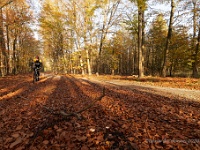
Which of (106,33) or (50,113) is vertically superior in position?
(106,33)

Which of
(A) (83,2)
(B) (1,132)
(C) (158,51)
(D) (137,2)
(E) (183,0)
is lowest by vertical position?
(B) (1,132)

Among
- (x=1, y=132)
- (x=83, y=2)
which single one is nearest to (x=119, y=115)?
(x=1, y=132)

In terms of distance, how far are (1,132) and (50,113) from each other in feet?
3.88

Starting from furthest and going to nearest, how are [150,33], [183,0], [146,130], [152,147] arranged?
1. [150,33]
2. [183,0]
3. [146,130]
4. [152,147]

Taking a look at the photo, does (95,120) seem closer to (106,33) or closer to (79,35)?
(106,33)

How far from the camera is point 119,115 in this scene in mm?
3600

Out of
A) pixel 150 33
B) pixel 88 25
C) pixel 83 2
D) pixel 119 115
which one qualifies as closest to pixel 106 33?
pixel 88 25

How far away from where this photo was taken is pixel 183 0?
52.0ft

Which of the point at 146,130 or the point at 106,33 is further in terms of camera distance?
the point at 106,33

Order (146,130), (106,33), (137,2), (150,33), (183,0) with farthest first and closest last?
(150,33)
(106,33)
(183,0)
(137,2)
(146,130)

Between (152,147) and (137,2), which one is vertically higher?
(137,2)

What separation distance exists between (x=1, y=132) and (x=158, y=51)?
35.1 meters

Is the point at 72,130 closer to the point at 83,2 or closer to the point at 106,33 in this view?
the point at 106,33

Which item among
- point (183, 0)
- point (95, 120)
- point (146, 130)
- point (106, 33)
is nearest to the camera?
point (146, 130)
